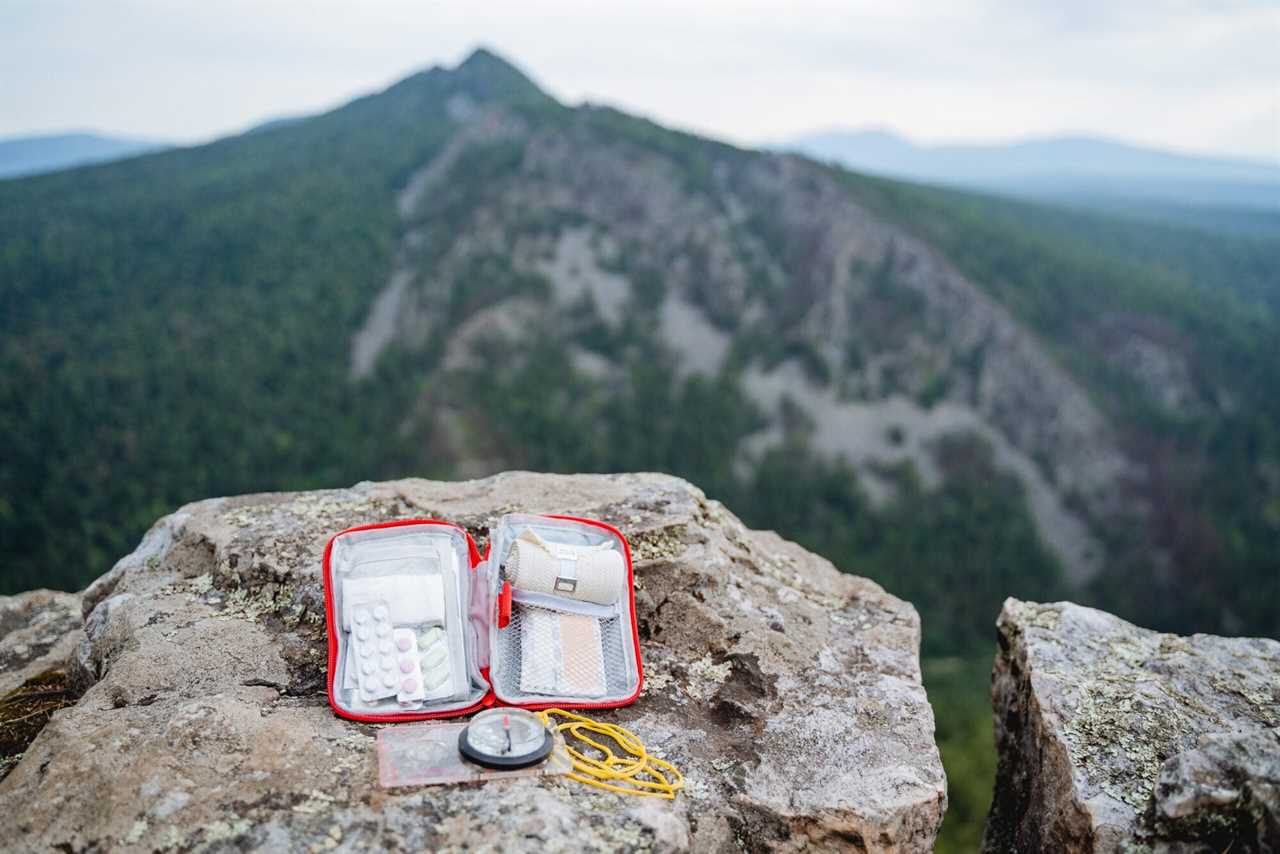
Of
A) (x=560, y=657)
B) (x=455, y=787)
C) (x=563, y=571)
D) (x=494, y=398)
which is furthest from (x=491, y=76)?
(x=455, y=787)

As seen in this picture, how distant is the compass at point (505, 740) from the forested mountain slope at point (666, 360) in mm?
43620

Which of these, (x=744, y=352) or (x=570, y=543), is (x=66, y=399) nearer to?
(x=744, y=352)

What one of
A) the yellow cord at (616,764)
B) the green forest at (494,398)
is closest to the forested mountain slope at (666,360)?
the green forest at (494,398)

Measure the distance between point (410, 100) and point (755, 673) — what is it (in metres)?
127

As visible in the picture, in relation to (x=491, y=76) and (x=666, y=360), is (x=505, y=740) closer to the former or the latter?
(x=666, y=360)

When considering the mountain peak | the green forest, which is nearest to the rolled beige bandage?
the green forest

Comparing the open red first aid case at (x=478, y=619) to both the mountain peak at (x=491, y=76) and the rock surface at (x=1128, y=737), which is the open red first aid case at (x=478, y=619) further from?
the mountain peak at (x=491, y=76)

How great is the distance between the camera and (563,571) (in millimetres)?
5617

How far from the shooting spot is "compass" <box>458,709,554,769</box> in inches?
168

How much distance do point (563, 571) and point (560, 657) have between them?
55 cm

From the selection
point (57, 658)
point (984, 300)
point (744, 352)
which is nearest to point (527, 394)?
point (744, 352)

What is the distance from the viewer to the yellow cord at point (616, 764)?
4359mm

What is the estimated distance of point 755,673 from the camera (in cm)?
556

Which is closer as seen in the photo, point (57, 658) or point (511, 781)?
point (511, 781)
